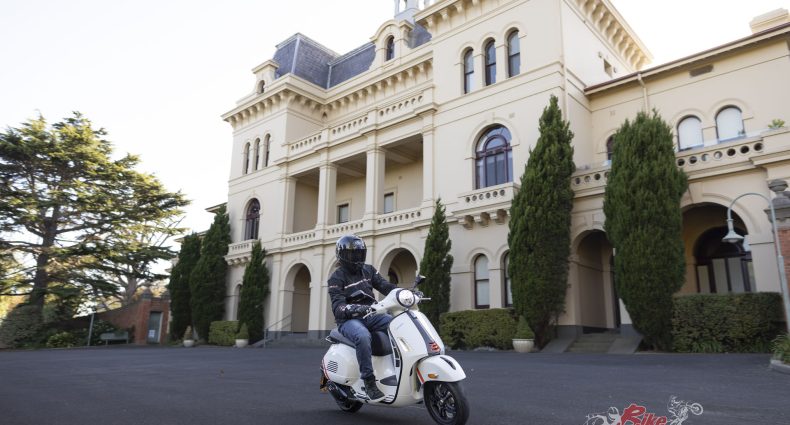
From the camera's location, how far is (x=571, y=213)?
18.0 metres

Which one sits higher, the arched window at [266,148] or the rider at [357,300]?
the arched window at [266,148]

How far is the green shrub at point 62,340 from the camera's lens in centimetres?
2966

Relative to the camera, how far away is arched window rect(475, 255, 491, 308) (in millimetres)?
19844

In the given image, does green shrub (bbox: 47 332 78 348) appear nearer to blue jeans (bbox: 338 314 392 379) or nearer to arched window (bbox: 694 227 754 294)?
blue jeans (bbox: 338 314 392 379)

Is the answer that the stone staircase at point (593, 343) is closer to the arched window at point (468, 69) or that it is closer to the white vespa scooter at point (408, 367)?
the arched window at point (468, 69)

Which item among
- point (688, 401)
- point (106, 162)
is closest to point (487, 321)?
point (688, 401)

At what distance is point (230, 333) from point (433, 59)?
16282mm

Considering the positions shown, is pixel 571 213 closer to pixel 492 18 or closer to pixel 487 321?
pixel 487 321

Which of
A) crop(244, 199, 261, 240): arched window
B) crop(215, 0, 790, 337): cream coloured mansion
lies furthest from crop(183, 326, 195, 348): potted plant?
crop(244, 199, 261, 240): arched window

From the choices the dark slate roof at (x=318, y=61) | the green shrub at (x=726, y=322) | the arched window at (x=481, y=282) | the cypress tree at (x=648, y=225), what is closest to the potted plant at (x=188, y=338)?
the dark slate roof at (x=318, y=61)

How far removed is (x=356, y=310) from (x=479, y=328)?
42.9 ft

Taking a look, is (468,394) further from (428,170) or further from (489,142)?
(428,170)

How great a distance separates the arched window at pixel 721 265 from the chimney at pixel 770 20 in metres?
8.35

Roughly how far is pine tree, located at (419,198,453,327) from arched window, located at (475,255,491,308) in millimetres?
1083
